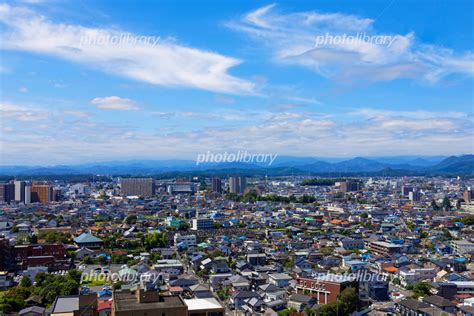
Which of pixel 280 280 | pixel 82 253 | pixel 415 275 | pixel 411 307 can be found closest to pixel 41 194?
pixel 82 253

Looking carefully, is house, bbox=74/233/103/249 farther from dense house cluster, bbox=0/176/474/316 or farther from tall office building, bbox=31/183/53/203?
tall office building, bbox=31/183/53/203

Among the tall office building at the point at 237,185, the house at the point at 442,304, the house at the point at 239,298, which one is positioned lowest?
the house at the point at 239,298

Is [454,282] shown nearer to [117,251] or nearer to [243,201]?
[117,251]

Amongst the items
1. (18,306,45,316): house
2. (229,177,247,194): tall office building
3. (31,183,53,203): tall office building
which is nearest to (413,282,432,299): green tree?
(18,306,45,316): house

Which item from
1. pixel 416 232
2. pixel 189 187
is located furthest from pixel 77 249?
pixel 189 187

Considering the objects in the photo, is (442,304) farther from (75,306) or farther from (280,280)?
(75,306)

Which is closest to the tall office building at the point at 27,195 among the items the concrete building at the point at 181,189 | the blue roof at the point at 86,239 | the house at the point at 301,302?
the concrete building at the point at 181,189

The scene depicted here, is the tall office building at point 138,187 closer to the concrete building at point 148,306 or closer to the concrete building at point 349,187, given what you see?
the concrete building at point 349,187

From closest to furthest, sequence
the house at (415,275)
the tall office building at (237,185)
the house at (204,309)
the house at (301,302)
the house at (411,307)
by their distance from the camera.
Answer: the house at (204,309)
the house at (411,307)
the house at (301,302)
the house at (415,275)
the tall office building at (237,185)
